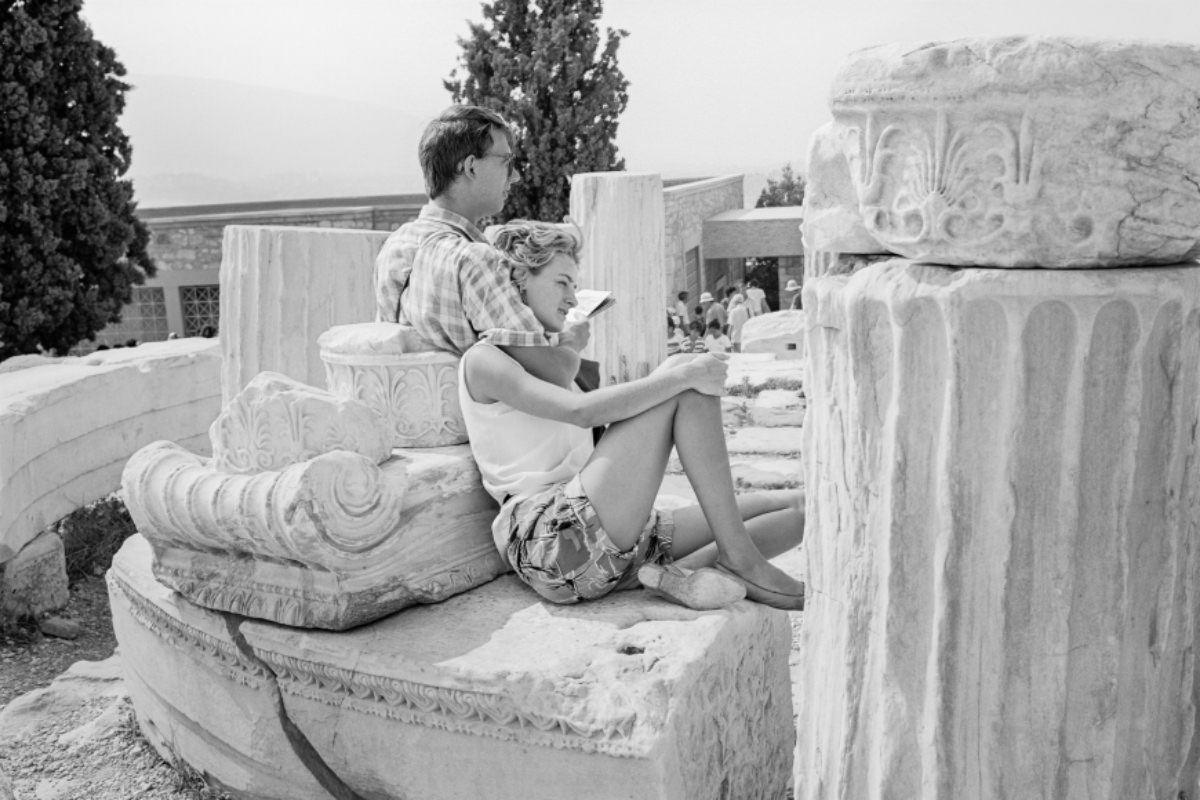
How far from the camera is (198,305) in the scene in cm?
1628

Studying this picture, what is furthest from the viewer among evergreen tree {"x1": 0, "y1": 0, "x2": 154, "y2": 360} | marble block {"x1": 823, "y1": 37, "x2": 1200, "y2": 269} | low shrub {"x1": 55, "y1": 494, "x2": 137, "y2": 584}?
evergreen tree {"x1": 0, "y1": 0, "x2": 154, "y2": 360}

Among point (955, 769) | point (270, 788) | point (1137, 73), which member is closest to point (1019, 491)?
point (955, 769)

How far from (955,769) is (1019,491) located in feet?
1.43

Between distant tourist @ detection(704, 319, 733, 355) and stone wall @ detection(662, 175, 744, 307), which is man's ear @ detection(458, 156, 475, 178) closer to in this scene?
distant tourist @ detection(704, 319, 733, 355)

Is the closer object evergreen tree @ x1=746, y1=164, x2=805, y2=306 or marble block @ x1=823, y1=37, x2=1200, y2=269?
marble block @ x1=823, y1=37, x2=1200, y2=269

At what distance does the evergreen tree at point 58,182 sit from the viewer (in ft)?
32.5

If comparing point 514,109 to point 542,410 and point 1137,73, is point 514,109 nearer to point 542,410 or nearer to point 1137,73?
point 542,410

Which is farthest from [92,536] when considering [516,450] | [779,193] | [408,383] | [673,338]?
[779,193]

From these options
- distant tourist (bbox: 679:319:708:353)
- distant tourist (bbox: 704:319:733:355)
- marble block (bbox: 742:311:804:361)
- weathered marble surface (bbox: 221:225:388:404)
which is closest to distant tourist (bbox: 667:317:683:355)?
distant tourist (bbox: 679:319:708:353)

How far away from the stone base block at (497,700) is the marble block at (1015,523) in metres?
0.69

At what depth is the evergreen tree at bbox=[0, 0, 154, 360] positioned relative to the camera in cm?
Result: 990

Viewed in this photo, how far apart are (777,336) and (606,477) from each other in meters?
8.77

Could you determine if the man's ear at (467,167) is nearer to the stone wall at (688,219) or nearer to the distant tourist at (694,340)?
the distant tourist at (694,340)

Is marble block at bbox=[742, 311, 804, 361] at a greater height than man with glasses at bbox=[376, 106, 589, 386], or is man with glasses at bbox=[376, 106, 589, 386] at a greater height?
man with glasses at bbox=[376, 106, 589, 386]
